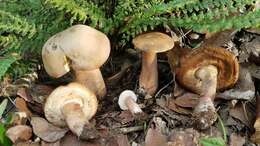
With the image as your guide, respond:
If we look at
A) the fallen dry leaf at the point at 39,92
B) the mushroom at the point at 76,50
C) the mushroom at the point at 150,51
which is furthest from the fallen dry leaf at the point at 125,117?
→ the fallen dry leaf at the point at 39,92

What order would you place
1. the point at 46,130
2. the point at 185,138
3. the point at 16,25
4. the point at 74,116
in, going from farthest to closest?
the point at 16,25 < the point at 46,130 < the point at 74,116 < the point at 185,138

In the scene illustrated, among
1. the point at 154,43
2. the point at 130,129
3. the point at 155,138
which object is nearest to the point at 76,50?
the point at 154,43

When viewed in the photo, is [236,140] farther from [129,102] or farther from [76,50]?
[76,50]

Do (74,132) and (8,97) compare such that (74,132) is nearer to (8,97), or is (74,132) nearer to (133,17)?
(8,97)

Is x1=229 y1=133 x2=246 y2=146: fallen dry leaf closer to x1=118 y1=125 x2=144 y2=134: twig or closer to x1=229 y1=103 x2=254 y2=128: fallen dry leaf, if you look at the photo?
x1=229 y1=103 x2=254 y2=128: fallen dry leaf

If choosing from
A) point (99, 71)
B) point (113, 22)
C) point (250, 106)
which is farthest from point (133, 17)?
point (250, 106)

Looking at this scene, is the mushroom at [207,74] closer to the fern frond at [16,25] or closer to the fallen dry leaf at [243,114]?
the fallen dry leaf at [243,114]
